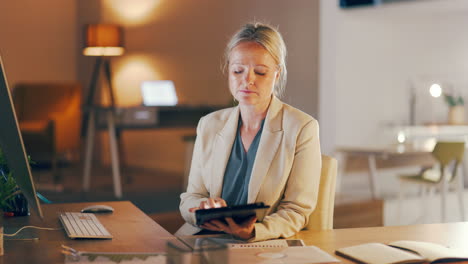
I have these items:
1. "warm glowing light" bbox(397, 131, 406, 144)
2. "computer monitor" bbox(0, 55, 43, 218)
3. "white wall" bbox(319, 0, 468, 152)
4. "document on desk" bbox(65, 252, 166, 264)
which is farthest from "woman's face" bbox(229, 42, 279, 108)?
"warm glowing light" bbox(397, 131, 406, 144)

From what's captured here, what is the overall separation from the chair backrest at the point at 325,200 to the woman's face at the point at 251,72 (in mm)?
329

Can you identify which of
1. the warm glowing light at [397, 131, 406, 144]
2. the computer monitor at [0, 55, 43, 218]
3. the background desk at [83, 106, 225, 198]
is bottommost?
the warm glowing light at [397, 131, 406, 144]

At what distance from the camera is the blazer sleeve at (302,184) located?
1776mm

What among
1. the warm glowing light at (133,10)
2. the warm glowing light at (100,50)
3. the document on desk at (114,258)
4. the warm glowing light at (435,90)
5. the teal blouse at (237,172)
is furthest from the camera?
the warm glowing light at (133,10)

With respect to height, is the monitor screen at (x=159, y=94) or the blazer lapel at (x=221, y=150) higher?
the blazer lapel at (x=221, y=150)

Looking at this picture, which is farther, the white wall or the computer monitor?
the white wall

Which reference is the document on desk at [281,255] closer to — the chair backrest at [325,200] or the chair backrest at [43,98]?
the chair backrest at [325,200]

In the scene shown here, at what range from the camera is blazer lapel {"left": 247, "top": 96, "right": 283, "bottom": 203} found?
1.87 metres

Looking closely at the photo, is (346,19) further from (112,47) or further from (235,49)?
(235,49)

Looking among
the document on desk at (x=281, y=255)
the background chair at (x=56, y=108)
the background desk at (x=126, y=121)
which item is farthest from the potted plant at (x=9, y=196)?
the background chair at (x=56, y=108)

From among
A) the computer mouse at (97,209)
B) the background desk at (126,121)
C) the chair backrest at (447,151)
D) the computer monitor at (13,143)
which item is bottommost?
the chair backrest at (447,151)

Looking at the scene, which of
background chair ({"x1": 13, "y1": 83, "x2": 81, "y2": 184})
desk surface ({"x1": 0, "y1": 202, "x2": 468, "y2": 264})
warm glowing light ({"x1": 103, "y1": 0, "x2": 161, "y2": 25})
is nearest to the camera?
desk surface ({"x1": 0, "y1": 202, "x2": 468, "y2": 264})

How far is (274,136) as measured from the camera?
6.32 ft

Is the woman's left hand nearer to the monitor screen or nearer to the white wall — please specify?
the white wall
